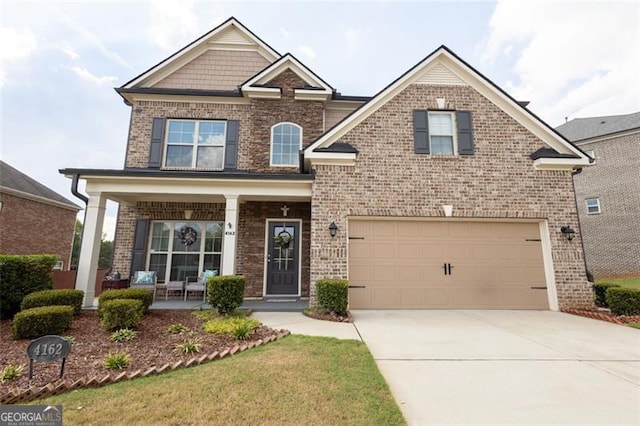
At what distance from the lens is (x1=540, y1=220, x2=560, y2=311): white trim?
7.66m

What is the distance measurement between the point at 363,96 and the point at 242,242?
7.16 metres

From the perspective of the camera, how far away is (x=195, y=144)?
10195mm

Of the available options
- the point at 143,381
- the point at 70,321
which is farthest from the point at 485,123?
the point at 70,321

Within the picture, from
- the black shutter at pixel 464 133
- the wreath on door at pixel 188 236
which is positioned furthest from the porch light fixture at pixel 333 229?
the wreath on door at pixel 188 236

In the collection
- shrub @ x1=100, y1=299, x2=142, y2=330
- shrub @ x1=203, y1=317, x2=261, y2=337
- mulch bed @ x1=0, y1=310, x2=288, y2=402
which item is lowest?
mulch bed @ x1=0, y1=310, x2=288, y2=402

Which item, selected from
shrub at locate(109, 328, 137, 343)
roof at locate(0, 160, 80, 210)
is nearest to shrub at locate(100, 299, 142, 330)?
shrub at locate(109, 328, 137, 343)

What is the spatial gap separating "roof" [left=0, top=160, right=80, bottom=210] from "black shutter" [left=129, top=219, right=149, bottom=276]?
33.1ft

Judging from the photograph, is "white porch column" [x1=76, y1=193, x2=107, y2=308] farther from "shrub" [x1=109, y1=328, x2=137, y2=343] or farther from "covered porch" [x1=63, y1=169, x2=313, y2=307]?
"shrub" [x1=109, y1=328, x2=137, y2=343]

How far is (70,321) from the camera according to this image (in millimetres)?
5008

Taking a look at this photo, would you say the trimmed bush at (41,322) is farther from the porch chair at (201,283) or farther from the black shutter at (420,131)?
the black shutter at (420,131)

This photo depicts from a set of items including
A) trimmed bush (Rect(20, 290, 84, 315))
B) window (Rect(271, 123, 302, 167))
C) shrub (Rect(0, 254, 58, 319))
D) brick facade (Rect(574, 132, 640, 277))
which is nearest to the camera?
trimmed bush (Rect(20, 290, 84, 315))

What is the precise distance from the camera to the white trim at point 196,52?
34.8 ft

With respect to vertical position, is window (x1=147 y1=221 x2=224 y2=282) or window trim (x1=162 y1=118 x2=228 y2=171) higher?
window trim (x1=162 y1=118 x2=228 y2=171)

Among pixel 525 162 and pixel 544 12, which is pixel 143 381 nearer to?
pixel 525 162
